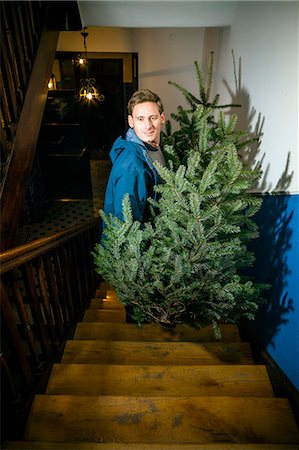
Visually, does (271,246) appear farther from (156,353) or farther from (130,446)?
(130,446)

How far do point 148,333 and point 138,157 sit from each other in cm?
159

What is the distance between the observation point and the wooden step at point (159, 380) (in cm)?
189

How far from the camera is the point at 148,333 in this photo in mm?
2543

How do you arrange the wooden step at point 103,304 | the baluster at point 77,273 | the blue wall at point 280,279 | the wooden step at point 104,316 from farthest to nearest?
the wooden step at point 103,304, the wooden step at point 104,316, the baluster at point 77,273, the blue wall at point 280,279

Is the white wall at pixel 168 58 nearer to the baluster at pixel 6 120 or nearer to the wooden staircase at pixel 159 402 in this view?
the baluster at pixel 6 120

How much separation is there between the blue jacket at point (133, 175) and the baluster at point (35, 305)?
0.76m

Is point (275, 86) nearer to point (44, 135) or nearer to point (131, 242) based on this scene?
point (131, 242)

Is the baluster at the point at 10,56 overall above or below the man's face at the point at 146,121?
above

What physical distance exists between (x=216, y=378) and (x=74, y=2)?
11.8 feet

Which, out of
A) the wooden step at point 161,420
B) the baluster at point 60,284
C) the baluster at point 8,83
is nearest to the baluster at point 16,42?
the baluster at point 8,83

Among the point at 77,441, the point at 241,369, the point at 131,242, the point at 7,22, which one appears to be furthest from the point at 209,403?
the point at 7,22

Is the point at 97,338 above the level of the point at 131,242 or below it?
below

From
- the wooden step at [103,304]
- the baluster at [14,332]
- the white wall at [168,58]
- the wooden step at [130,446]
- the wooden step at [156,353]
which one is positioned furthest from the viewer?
the white wall at [168,58]

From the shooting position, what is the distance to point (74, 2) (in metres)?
2.70
